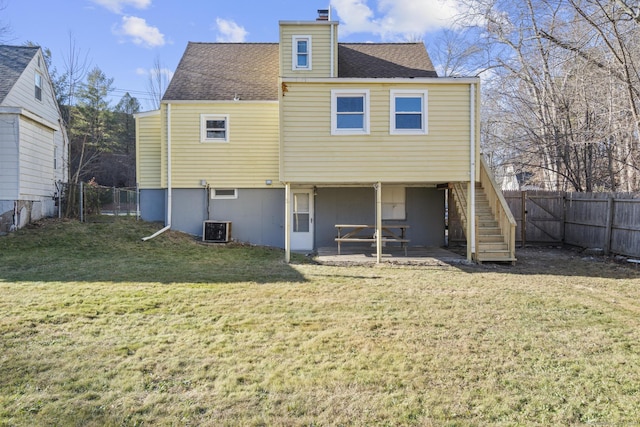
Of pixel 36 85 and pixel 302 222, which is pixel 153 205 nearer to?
pixel 302 222

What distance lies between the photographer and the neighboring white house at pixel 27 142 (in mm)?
11164

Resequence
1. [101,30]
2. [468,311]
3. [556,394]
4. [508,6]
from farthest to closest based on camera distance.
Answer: [101,30]
[508,6]
[468,311]
[556,394]

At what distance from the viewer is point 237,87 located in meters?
13.0

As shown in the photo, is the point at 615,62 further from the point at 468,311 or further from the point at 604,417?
the point at 604,417

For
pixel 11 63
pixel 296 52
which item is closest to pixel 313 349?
pixel 296 52

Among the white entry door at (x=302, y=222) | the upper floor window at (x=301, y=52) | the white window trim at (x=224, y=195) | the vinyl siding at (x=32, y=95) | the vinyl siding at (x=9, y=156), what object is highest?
the upper floor window at (x=301, y=52)

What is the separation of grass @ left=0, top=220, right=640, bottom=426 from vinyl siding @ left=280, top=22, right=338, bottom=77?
787 cm

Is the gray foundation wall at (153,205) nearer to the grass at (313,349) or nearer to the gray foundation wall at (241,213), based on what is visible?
the gray foundation wall at (241,213)

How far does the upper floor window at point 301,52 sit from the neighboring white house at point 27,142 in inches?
331

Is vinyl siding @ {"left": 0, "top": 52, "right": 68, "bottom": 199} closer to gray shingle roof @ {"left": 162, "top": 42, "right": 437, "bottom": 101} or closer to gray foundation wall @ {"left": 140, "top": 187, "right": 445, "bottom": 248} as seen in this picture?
gray shingle roof @ {"left": 162, "top": 42, "right": 437, "bottom": 101}

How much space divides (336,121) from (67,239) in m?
7.97

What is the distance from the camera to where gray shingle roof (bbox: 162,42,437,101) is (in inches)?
500

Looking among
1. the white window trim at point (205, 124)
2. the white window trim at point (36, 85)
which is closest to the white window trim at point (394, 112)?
the white window trim at point (205, 124)

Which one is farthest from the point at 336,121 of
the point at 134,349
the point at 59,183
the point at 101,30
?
the point at 101,30
